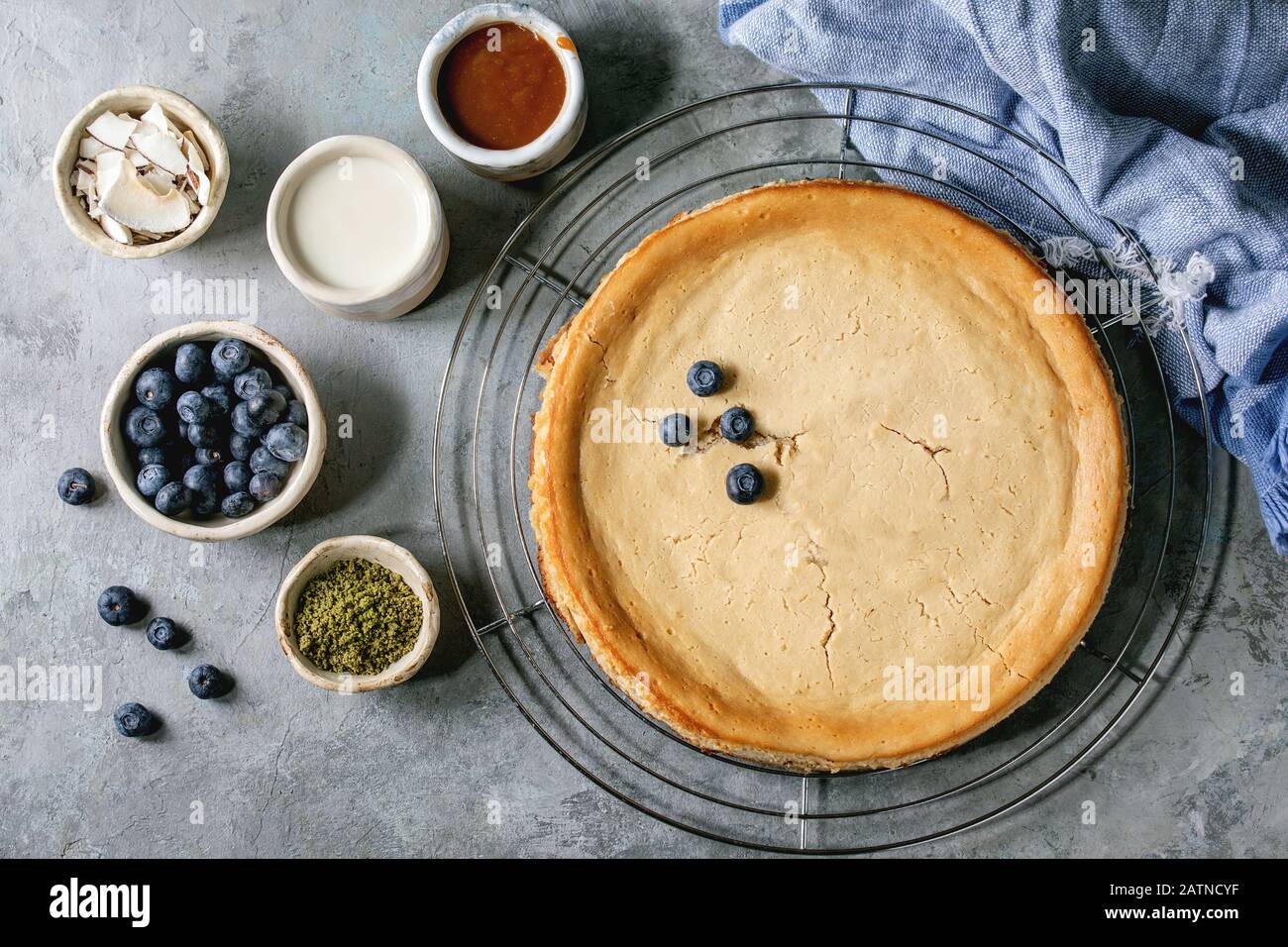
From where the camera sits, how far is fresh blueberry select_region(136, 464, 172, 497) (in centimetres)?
295

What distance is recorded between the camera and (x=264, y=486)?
2945 millimetres

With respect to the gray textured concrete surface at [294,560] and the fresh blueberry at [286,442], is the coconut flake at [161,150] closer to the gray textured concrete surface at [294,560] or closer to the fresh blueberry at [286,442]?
the gray textured concrete surface at [294,560]

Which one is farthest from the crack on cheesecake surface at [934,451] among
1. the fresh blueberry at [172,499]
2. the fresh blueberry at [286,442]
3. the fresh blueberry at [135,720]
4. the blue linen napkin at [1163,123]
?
the fresh blueberry at [135,720]

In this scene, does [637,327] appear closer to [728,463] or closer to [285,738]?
[728,463]

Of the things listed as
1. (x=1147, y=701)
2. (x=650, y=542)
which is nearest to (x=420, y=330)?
(x=650, y=542)

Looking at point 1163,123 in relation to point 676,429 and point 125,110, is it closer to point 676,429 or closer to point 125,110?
point 676,429

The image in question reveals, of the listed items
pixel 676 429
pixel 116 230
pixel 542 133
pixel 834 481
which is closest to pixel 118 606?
pixel 116 230

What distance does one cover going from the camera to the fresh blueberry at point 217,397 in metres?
2.98

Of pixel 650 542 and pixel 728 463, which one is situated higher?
pixel 728 463

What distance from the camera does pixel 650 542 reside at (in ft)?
9.09

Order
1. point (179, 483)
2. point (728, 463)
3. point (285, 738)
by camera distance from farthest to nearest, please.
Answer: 1. point (285, 738)
2. point (179, 483)
3. point (728, 463)

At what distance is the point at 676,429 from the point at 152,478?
1.60m

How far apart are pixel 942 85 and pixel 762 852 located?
2454mm

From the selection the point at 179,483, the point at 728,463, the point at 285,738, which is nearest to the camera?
the point at 728,463
